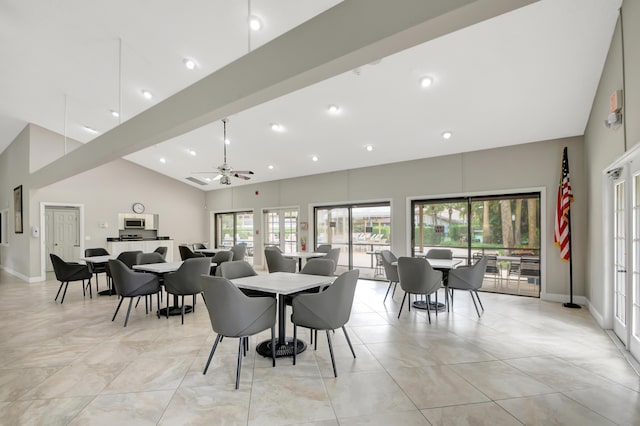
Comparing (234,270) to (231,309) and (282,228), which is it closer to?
(231,309)

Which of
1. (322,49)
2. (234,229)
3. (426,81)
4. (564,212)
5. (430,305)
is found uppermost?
Result: (426,81)

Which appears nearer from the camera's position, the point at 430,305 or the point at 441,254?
the point at 430,305

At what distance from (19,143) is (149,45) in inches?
294

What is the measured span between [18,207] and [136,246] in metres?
3.02

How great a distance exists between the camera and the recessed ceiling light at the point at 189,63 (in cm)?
443

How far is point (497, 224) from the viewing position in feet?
20.6

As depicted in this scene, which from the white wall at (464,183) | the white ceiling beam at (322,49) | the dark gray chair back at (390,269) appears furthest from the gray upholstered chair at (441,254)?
the white ceiling beam at (322,49)

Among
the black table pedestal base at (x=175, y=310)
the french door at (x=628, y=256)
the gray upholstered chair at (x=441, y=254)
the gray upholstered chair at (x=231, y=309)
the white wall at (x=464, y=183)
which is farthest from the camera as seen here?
the gray upholstered chair at (x=441, y=254)

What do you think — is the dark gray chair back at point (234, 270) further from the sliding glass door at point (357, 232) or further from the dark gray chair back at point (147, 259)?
the sliding glass door at point (357, 232)

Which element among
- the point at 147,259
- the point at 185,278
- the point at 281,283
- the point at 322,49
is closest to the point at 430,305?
the point at 281,283

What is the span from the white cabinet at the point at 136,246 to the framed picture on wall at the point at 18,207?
2.14m

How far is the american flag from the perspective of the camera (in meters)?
5.22

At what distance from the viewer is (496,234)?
629 cm

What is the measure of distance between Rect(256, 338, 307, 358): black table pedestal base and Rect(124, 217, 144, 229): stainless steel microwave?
8290mm
